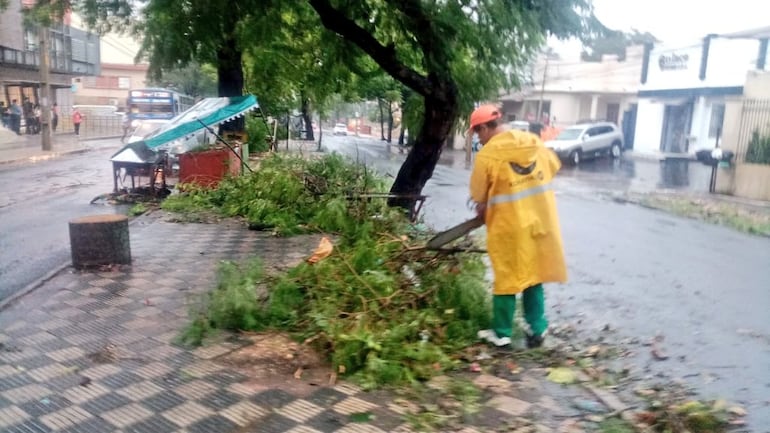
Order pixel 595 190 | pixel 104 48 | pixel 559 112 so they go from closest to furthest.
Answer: pixel 595 190
pixel 559 112
pixel 104 48

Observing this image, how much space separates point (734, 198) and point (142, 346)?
16.3 meters

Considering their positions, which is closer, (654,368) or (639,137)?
(654,368)

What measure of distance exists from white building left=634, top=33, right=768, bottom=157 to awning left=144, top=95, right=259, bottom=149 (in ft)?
66.5

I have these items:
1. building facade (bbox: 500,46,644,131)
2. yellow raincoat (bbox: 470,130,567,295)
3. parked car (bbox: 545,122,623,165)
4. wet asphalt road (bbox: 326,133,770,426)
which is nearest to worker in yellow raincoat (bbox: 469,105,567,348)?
yellow raincoat (bbox: 470,130,567,295)

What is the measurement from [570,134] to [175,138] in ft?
68.2

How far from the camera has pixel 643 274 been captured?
25.9ft

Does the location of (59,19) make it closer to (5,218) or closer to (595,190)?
(5,218)

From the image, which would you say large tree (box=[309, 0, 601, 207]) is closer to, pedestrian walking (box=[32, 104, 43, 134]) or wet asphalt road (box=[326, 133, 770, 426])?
wet asphalt road (box=[326, 133, 770, 426])

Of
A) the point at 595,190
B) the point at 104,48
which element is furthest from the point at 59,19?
the point at 104,48

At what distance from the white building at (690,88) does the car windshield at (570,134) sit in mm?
5300

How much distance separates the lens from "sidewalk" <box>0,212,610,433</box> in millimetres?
3461

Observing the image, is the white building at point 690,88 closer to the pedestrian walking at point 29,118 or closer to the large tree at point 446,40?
the large tree at point 446,40

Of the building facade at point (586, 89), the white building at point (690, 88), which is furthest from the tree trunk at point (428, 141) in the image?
the building facade at point (586, 89)

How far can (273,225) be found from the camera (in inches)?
359
